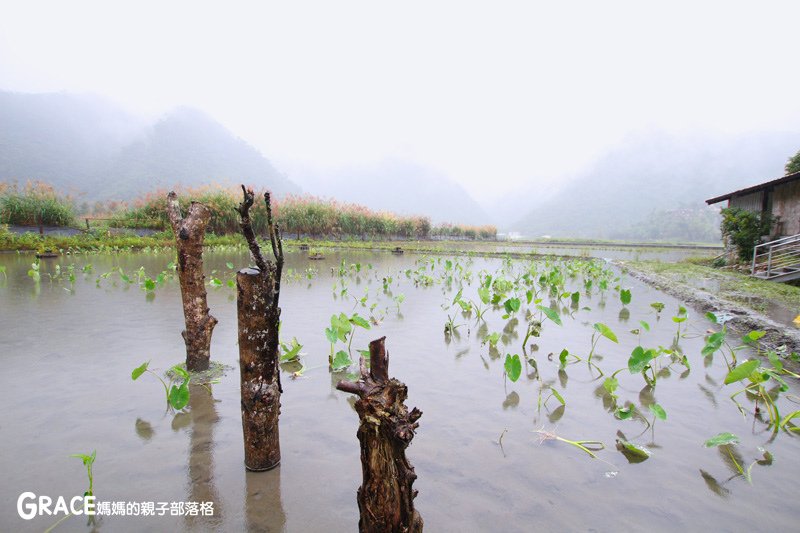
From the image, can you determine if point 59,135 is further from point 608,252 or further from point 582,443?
point 582,443

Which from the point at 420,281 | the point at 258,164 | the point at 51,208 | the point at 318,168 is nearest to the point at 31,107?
the point at 258,164

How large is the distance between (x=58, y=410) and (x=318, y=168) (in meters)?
184

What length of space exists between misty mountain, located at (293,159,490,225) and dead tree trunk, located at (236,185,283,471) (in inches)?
5800

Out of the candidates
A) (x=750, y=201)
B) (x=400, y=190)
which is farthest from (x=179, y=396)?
(x=400, y=190)

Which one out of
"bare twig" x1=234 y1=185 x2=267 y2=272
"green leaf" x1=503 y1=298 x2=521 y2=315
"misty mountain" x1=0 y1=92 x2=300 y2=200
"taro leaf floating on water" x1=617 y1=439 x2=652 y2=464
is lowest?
"taro leaf floating on water" x1=617 y1=439 x2=652 y2=464

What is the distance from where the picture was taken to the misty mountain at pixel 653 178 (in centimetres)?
9869

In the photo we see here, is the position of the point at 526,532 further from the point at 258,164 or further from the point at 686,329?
the point at 258,164

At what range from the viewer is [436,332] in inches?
227

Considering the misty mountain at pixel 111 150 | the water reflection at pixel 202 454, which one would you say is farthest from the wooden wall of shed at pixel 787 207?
the misty mountain at pixel 111 150

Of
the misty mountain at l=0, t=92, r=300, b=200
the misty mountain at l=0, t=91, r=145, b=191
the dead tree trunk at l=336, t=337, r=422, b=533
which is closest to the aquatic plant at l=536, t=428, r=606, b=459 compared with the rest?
the dead tree trunk at l=336, t=337, r=422, b=533

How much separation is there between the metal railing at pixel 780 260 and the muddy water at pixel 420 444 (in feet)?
28.6

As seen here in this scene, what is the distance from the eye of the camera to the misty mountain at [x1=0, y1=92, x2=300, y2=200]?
7356 cm

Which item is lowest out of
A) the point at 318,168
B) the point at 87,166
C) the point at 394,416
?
the point at 394,416

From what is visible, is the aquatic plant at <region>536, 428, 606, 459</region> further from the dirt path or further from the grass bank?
the grass bank
